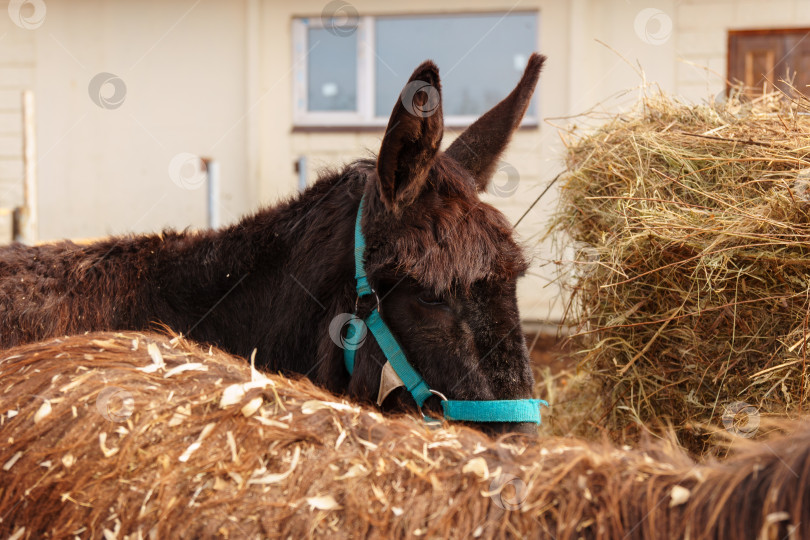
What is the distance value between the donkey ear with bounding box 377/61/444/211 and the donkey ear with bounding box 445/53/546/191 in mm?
555

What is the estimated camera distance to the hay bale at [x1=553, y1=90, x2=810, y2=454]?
2.53 meters

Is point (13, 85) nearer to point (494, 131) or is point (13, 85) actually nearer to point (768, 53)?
point (494, 131)

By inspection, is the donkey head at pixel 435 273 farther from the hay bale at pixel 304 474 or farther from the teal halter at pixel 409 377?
the hay bale at pixel 304 474

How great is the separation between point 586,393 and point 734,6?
6823 mm

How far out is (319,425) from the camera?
1.45m

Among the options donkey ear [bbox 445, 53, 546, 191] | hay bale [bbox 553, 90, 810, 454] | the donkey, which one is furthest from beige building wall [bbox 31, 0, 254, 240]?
hay bale [bbox 553, 90, 810, 454]

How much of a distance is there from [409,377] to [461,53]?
25.0ft

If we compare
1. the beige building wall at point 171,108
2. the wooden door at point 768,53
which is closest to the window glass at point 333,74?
the beige building wall at point 171,108

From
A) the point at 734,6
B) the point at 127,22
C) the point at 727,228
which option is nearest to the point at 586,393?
the point at 727,228

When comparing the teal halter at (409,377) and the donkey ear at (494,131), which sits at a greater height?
the donkey ear at (494,131)

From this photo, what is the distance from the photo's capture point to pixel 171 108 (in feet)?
31.3

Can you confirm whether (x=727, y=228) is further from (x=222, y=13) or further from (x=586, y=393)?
(x=222, y=13)

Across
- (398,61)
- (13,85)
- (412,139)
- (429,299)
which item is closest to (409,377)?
(429,299)

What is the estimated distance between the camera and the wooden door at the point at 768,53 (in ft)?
27.4
